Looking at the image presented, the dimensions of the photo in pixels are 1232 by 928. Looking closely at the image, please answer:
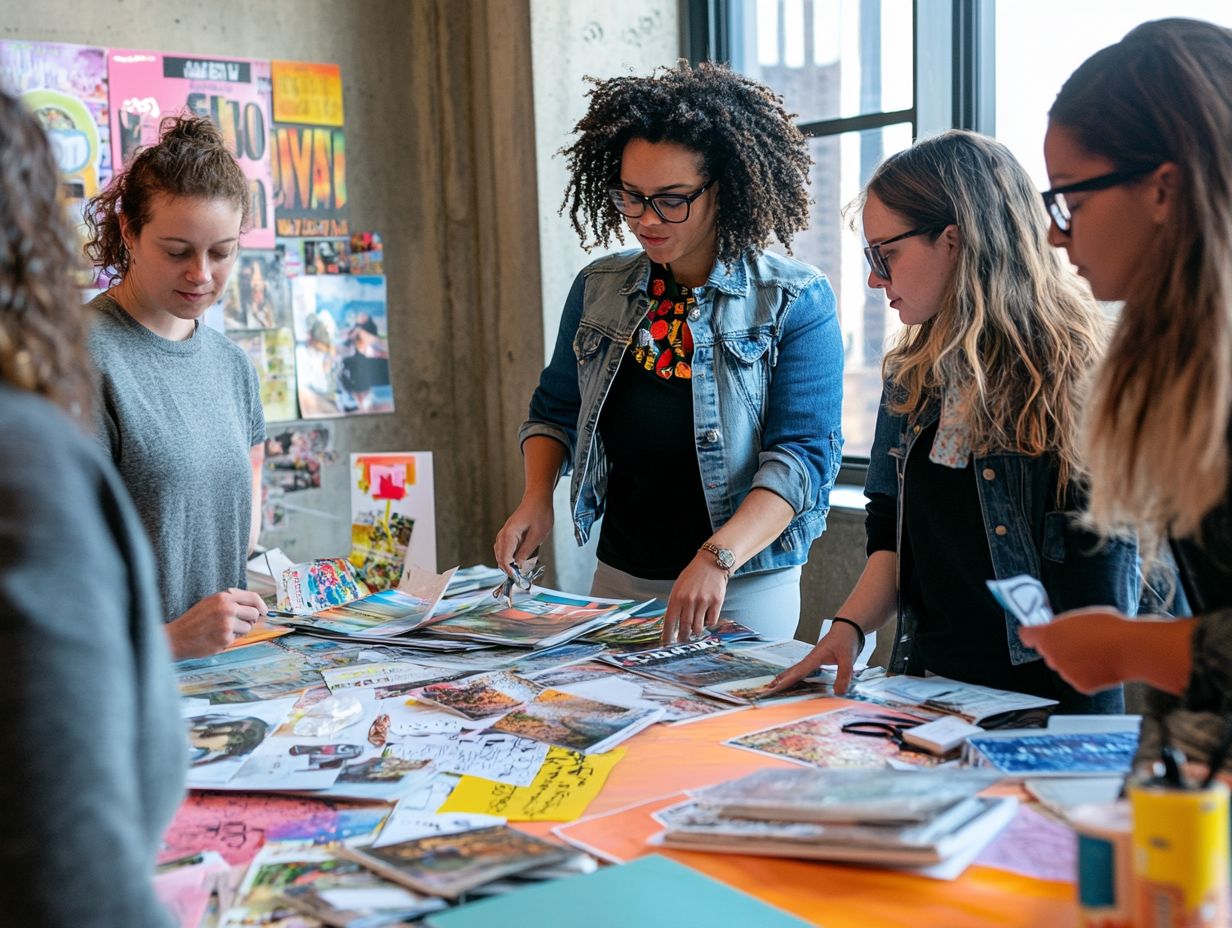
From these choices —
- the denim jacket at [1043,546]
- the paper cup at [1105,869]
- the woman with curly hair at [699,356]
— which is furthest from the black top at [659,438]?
the paper cup at [1105,869]

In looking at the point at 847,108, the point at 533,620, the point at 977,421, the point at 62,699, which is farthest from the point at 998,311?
the point at 847,108

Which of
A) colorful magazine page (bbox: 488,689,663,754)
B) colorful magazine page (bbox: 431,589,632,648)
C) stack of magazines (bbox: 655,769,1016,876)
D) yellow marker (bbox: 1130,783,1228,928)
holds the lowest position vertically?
colorful magazine page (bbox: 488,689,663,754)

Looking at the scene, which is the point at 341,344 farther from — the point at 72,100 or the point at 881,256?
the point at 881,256

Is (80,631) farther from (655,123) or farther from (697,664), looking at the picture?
(655,123)

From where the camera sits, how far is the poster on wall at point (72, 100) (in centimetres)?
323

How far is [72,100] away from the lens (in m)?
3.31

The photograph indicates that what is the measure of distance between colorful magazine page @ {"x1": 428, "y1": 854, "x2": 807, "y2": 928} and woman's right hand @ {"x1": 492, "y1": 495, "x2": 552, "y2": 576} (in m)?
1.21

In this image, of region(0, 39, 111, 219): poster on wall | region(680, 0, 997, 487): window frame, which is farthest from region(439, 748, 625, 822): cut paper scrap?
region(0, 39, 111, 219): poster on wall

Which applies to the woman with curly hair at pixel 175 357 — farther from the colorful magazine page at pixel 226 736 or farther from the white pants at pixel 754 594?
the white pants at pixel 754 594

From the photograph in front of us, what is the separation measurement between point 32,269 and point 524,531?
5.18ft

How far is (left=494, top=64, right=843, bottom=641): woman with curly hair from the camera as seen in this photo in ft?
7.66

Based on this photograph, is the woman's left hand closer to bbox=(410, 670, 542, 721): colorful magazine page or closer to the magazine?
bbox=(410, 670, 542, 721): colorful magazine page

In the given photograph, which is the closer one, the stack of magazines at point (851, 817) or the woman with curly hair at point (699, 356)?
the stack of magazines at point (851, 817)

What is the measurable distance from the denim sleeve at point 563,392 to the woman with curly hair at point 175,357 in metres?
0.65
